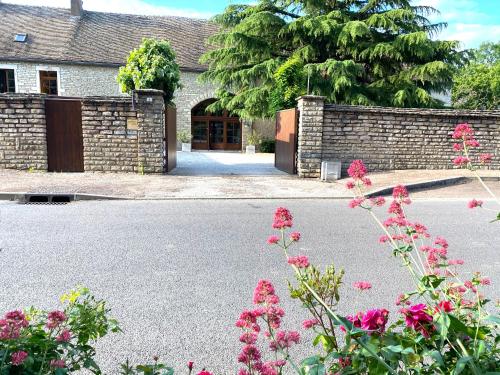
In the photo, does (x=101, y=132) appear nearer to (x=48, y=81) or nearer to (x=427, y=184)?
(x=427, y=184)

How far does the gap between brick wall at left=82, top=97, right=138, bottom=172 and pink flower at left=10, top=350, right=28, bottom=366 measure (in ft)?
37.2

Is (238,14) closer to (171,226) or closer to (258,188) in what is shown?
(258,188)

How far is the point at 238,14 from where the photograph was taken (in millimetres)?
21438

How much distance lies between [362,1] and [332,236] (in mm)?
17616

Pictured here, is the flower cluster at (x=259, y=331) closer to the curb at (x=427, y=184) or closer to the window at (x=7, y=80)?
the curb at (x=427, y=184)

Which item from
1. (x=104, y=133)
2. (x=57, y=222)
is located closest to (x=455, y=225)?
(x=57, y=222)

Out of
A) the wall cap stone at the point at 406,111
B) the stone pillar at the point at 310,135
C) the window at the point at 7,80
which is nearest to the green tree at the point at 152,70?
the stone pillar at the point at 310,135

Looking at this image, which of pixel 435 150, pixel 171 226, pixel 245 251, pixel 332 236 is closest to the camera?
pixel 245 251

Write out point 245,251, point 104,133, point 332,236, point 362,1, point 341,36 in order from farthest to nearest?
point 362,1 → point 341,36 → point 104,133 → point 332,236 → point 245,251

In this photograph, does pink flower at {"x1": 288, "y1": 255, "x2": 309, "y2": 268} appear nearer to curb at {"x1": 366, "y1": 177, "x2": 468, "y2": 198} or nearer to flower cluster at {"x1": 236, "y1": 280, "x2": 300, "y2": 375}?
flower cluster at {"x1": 236, "y1": 280, "x2": 300, "y2": 375}

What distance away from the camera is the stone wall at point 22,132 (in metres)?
11.8

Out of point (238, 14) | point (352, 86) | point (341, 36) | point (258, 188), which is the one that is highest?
point (238, 14)

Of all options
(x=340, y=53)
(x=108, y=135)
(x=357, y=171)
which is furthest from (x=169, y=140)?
(x=357, y=171)

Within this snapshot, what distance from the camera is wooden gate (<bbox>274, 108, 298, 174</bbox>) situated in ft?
42.4
